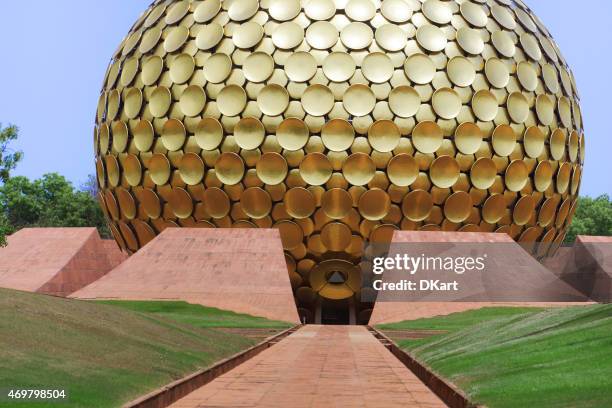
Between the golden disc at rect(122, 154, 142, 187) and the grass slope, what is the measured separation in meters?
7.43

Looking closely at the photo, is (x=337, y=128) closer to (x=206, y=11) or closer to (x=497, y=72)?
(x=497, y=72)

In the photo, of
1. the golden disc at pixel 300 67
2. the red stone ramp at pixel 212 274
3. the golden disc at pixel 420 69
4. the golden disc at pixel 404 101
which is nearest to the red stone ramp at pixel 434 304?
the red stone ramp at pixel 212 274

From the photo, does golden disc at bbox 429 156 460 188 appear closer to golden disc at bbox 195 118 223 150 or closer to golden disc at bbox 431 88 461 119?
golden disc at bbox 431 88 461 119

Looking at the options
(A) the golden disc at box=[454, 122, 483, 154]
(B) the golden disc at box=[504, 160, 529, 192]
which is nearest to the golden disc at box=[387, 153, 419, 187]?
(A) the golden disc at box=[454, 122, 483, 154]

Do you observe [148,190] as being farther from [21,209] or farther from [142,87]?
[21,209]

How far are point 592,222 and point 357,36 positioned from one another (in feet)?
120

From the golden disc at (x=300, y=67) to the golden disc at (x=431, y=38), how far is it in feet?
11.1

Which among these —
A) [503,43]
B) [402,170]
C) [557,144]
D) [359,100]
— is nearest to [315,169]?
[359,100]

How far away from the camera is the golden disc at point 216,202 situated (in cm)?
2609

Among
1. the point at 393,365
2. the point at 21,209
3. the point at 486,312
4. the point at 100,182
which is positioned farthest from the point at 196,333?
the point at 21,209

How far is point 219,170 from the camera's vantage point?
2600 centimetres

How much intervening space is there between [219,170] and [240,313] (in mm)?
5883

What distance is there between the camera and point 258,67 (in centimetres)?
2611

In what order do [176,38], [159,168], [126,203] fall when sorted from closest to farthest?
[159,168] < [176,38] < [126,203]
